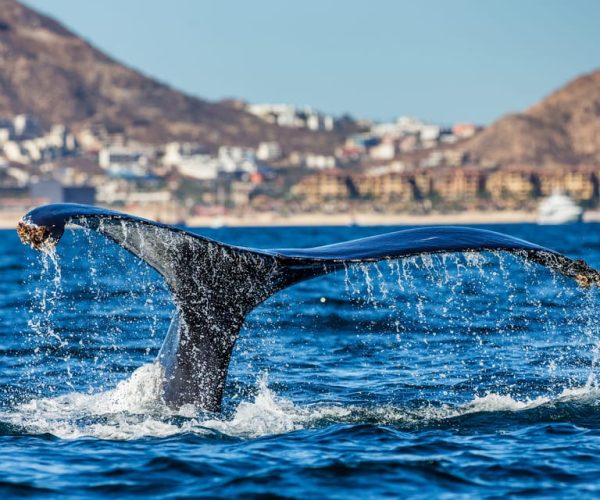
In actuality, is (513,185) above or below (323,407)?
above

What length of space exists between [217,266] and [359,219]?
15502 centimetres

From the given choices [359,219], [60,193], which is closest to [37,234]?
[359,219]

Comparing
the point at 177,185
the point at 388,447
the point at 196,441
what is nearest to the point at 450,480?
the point at 388,447

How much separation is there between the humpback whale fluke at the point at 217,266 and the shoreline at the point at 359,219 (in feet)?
485

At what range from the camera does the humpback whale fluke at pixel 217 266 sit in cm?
754

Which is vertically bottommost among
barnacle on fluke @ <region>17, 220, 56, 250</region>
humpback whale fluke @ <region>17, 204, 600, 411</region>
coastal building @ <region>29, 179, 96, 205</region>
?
humpback whale fluke @ <region>17, 204, 600, 411</region>

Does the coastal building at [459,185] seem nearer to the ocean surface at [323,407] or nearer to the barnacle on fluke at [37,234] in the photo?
the ocean surface at [323,407]

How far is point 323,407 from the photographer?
9750 mm

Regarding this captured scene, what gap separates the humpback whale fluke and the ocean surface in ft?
0.75

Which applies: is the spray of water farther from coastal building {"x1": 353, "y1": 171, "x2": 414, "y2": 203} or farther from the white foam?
coastal building {"x1": 353, "y1": 171, "x2": 414, "y2": 203}

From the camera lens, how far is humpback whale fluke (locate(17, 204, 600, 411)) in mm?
7539

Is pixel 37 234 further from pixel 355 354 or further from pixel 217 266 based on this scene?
pixel 355 354

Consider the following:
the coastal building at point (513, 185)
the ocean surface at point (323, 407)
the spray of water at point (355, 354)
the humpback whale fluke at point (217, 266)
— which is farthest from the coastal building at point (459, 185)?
the humpback whale fluke at point (217, 266)

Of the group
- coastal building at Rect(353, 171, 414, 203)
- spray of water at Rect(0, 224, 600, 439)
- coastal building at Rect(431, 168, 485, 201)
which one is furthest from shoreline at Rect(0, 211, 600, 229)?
spray of water at Rect(0, 224, 600, 439)
